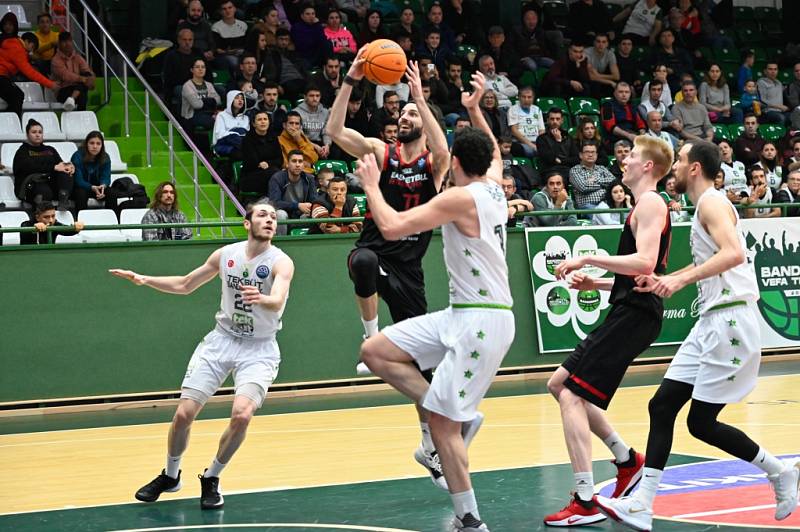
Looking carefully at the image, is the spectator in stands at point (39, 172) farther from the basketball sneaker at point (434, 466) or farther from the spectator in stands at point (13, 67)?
the basketball sneaker at point (434, 466)

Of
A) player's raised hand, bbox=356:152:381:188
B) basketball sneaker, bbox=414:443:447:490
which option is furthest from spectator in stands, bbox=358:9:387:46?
player's raised hand, bbox=356:152:381:188

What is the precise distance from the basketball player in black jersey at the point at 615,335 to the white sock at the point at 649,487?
1.08ft

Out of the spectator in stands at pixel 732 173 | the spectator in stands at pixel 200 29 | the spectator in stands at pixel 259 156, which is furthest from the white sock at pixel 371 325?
the spectator in stands at pixel 732 173

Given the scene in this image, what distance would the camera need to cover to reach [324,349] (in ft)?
47.3

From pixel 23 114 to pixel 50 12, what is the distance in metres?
2.38

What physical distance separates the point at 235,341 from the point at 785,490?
3.65 meters

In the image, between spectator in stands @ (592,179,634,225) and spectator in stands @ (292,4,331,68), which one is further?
spectator in stands @ (292,4,331,68)

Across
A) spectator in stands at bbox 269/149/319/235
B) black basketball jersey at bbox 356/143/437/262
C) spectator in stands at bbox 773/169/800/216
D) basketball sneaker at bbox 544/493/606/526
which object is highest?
black basketball jersey at bbox 356/143/437/262

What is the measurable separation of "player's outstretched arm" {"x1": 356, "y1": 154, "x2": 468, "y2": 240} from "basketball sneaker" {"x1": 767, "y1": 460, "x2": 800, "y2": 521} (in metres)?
2.40

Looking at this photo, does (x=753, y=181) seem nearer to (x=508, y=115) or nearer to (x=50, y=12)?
(x=508, y=115)

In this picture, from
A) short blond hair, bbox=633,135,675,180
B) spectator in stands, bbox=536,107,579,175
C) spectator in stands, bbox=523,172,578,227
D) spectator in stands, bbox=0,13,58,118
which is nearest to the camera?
short blond hair, bbox=633,135,675,180

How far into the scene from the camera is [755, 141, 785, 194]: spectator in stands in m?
19.1

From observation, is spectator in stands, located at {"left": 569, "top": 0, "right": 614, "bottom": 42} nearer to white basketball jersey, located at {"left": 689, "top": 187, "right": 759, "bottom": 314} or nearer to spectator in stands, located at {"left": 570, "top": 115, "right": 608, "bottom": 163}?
spectator in stands, located at {"left": 570, "top": 115, "right": 608, "bottom": 163}

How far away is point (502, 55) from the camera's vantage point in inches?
813
